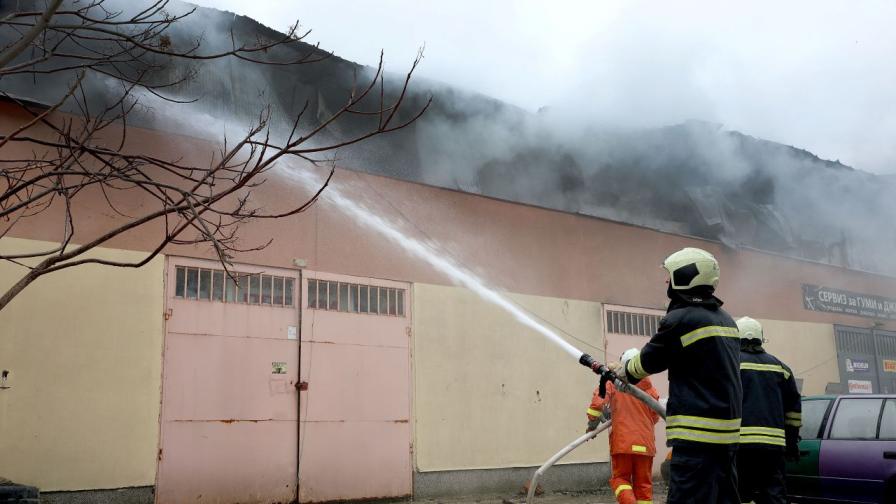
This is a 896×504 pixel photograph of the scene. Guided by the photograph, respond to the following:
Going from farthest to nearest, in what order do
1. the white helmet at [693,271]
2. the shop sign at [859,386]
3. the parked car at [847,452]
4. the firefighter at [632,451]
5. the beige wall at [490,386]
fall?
the shop sign at [859,386]
the beige wall at [490,386]
the parked car at [847,452]
the firefighter at [632,451]
the white helmet at [693,271]

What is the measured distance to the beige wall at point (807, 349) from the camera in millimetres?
14500

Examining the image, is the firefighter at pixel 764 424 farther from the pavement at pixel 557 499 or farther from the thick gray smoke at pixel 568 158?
the thick gray smoke at pixel 568 158

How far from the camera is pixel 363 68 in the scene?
9.53 metres

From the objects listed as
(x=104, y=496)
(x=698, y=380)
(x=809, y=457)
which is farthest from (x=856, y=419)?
(x=104, y=496)

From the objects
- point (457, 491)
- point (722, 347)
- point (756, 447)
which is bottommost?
point (457, 491)

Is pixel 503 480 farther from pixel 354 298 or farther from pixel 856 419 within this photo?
pixel 856 419

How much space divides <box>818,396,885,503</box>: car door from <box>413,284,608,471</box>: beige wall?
13.4 feet

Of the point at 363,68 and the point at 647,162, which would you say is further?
the point at 647,162

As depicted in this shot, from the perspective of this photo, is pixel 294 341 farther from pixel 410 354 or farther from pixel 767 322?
pixel 767 322

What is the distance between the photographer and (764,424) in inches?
220

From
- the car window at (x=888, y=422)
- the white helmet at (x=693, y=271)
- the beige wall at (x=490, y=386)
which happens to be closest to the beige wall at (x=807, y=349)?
the beige wall at (x=490, y=386)

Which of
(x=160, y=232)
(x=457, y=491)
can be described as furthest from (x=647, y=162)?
(x=160, y=232)

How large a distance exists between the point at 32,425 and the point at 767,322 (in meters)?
12.0

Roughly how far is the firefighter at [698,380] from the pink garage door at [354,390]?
519 cm
